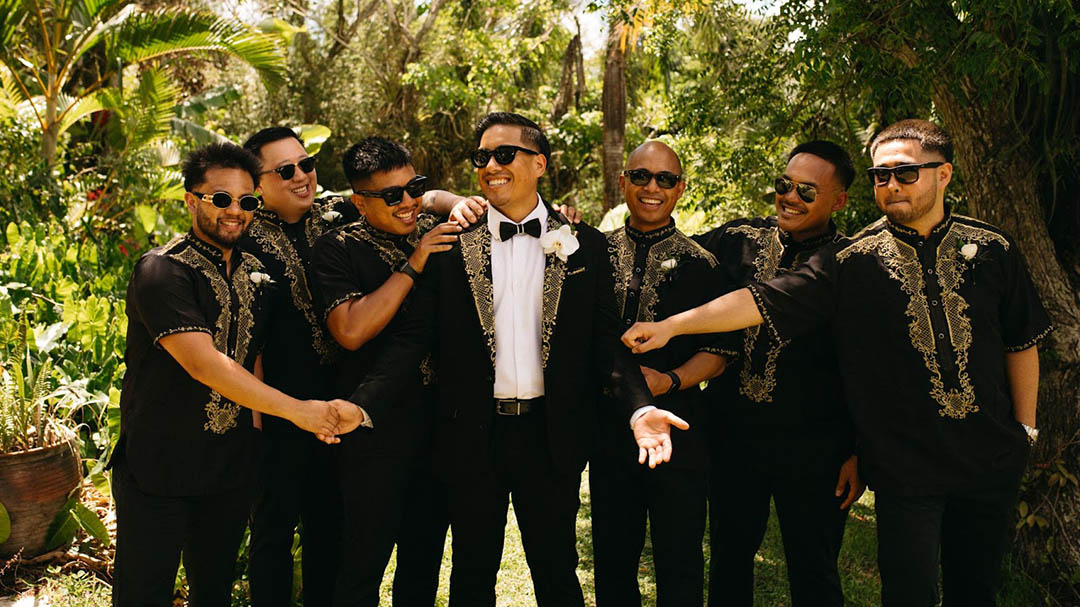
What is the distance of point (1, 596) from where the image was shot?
15.1 ft

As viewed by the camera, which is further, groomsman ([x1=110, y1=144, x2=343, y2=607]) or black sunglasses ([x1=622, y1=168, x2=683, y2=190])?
black sunglasses ([x1=622, y1=168, x2=683, y2=190])

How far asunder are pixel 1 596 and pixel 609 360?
10.9 feet

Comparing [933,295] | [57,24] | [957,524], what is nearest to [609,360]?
Answer: [933,295]

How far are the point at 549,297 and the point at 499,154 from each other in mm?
600

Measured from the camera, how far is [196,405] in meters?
3.46

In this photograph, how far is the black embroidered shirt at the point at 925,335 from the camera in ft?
11.6

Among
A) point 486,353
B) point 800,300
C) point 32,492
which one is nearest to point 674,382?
point 800,300

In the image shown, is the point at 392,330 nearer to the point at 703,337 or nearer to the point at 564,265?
the point at 564,265

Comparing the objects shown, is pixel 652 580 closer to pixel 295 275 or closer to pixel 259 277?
pixel 295 275

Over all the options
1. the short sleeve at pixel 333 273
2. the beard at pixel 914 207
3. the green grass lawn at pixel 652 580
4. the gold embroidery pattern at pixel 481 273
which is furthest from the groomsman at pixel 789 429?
the short sleeve at pixel 333 273

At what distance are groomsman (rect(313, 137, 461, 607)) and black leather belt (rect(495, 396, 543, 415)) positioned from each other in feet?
1.31

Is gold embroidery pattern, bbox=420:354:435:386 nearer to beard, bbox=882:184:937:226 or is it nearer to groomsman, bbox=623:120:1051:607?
groomsman, bbox=623:120:1051:607

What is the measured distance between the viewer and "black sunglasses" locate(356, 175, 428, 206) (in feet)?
12.6

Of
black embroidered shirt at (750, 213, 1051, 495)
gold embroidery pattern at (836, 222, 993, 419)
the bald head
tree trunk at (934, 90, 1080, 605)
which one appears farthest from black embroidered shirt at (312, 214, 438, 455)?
tree trunk at (934, 90, 1080, 605)
